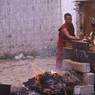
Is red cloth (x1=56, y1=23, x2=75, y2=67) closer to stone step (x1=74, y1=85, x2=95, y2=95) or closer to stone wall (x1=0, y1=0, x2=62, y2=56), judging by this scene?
stone step (x1=74, y1=85, x2=95, y2=95)

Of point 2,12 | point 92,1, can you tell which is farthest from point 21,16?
point 92,1

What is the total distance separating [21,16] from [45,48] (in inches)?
53.8

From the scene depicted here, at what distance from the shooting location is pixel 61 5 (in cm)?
1348

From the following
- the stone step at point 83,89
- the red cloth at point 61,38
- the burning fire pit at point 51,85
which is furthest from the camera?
the red cloth at point 61,38

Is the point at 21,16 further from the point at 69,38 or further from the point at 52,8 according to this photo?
the point at 69,38

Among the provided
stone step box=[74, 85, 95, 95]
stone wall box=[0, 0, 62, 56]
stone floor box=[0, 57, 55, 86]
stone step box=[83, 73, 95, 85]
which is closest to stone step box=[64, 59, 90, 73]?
stone step box=[83, 73, 95, 85]

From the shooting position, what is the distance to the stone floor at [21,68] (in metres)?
9.63

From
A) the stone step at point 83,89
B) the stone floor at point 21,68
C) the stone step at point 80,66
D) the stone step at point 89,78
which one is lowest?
the stone floor at point 21,68

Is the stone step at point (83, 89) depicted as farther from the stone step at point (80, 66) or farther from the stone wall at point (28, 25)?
the stone wall at point (28, 25)

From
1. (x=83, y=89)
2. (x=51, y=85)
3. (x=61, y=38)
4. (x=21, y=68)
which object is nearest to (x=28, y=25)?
(x=21, y=68)

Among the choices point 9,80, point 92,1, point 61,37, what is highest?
point 92,1

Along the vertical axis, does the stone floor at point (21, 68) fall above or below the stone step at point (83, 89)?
below

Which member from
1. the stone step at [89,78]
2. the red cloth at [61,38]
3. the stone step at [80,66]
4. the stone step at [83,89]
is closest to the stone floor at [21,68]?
the red cloth at [61,38]

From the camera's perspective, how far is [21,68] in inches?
440
